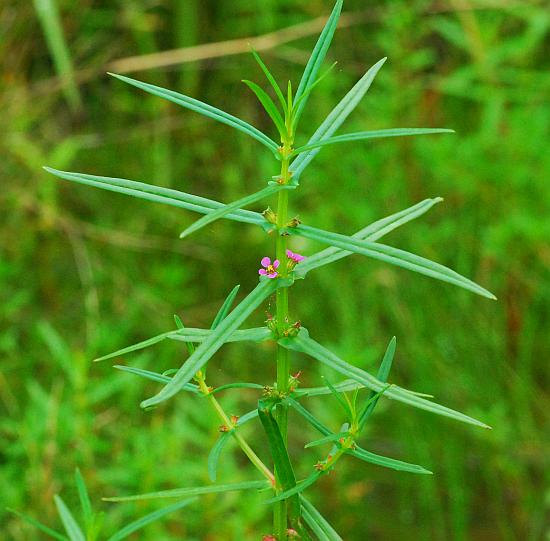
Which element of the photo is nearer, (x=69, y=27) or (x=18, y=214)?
(x=18, y=214)

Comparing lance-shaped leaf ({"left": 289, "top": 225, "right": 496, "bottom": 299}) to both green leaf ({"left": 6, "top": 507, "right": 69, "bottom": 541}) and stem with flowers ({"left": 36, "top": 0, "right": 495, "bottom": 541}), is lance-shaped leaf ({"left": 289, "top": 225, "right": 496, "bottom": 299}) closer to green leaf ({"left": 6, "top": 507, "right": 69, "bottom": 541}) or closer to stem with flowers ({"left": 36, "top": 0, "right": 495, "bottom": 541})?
stem with flowers ({"left": 36, "top": 0, "right": 495, "bottom": 541})

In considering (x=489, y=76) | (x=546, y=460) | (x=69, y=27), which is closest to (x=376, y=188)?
(x=489, y=76)

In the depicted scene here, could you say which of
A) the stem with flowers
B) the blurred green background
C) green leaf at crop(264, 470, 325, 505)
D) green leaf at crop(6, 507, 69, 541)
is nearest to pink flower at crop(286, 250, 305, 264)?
the stem with flowers

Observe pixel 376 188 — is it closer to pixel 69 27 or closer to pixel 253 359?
pixel 253 359

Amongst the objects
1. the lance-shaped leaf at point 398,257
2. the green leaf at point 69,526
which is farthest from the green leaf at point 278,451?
the green leaf at point 69,526

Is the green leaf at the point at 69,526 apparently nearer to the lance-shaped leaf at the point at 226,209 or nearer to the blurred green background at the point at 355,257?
the lance-shaped leaf at the point at 226,209

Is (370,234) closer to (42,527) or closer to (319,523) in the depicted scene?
(319,523)
